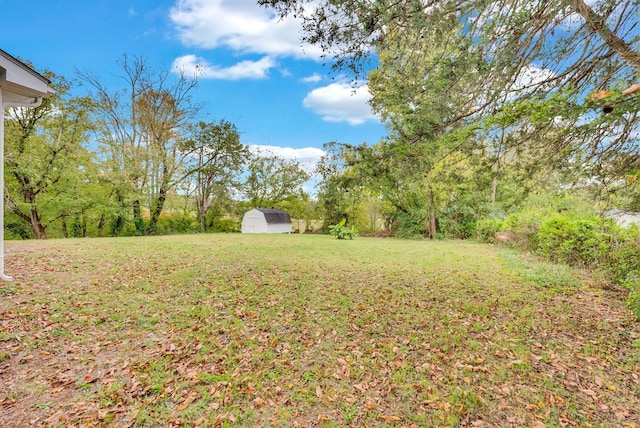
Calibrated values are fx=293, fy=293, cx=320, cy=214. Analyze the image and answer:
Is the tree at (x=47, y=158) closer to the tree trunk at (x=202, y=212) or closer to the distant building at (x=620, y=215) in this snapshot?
the tree trunk at (x=202, y=212)

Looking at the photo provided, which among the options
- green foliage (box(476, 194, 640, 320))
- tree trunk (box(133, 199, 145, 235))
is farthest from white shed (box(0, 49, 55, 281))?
tree trunk (box(133, 199, 145, 235))

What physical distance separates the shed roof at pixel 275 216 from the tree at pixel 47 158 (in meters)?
10.5

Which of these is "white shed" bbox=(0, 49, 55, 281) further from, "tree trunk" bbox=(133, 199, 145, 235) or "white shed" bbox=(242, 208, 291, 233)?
"white shed" bbox=(242, 208, 291, 233)

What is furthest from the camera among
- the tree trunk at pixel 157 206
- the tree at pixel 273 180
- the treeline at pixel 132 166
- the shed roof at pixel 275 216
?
the tree at pixel 273 180

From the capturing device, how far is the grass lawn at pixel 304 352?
94.3 inches

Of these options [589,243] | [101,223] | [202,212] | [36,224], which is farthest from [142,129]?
[589,243]

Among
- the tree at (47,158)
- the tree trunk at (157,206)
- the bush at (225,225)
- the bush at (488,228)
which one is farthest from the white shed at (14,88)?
the bush at (225,225)

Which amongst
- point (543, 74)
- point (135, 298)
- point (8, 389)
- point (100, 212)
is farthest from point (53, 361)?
point (100, 212)

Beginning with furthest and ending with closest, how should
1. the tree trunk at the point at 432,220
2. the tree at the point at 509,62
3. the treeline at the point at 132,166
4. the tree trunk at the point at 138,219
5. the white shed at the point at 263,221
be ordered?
the white shed at the point at 263,221 < the tree trunk at the point at 138,219 < the tree trunk at the point at 432,220 < the treeline at the point at 132,166 < the tree at the point at 509,62

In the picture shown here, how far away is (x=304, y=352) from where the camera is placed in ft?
10.6

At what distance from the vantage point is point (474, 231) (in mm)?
16016

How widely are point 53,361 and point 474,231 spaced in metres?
17.2

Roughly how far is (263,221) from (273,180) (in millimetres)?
5689

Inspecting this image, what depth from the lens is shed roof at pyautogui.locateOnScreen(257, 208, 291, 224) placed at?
21.5 m
